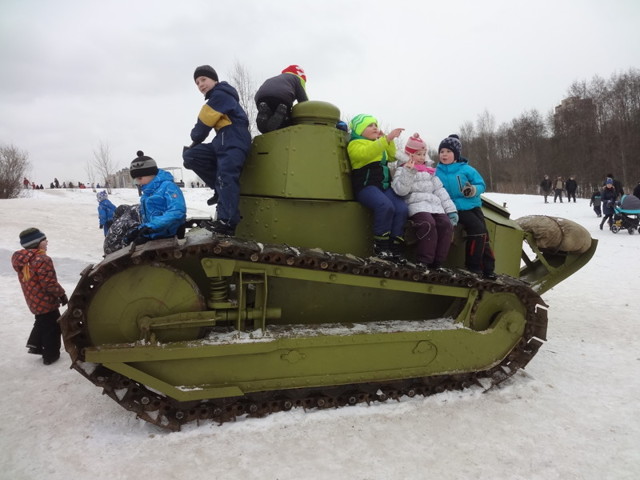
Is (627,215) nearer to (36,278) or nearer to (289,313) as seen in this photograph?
(289,313)

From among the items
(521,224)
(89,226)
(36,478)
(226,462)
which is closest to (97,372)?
(36,478)

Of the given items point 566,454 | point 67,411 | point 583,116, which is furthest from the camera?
point 583,116

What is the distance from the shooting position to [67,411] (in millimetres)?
3920

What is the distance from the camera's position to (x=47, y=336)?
5020 mm

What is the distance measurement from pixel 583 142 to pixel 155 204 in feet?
160

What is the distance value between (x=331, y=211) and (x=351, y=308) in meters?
1.01

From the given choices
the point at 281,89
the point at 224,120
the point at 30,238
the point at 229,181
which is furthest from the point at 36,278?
the point at 281,89

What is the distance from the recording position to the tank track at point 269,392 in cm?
333

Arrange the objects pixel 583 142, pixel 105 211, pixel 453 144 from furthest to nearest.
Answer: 1. pixel 583 142
2. pixel 105 211
3. pixel 453 144

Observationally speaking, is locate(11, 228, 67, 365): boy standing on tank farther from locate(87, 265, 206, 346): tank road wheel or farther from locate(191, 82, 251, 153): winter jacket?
locate(191, 82, 251, 153): winter jacket

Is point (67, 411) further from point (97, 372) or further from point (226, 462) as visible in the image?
point (226, 462)

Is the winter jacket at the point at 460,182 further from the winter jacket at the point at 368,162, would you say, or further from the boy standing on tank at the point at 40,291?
the boy standing on tank at the point at 40,291

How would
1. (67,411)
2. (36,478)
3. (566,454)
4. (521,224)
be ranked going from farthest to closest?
1. (521,224)
2. (67,411)
3. (566,454)
4. (36,478)

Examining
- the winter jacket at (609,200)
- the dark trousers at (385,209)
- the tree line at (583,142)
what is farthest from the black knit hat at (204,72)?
the tree line at (583,142)
